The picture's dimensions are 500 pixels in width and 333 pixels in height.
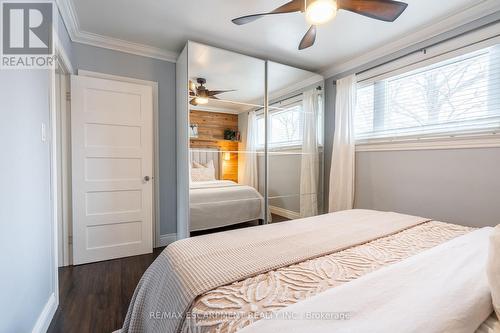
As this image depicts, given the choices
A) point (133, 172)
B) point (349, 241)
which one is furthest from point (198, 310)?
point (133, 172)

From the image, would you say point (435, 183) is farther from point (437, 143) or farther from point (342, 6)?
point (342, 6)

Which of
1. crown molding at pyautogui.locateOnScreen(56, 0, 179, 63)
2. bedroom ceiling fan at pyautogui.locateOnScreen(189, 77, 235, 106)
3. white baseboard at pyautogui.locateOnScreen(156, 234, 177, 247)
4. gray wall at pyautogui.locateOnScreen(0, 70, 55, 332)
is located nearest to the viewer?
gray wall at pyautogui.locateOnScreen(0, 70, 55, 332)

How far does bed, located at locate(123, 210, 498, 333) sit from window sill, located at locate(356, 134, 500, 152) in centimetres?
108

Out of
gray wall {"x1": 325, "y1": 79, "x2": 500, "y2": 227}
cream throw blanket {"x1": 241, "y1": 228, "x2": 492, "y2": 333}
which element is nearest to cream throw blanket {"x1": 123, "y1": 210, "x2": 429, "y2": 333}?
cream throw blanket {"x1": 241, "y1": 228, "x2": 492, "y2": 333}

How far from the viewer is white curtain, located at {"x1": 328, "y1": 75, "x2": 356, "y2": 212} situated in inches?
123

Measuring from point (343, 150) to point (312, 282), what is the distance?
257 centimetres

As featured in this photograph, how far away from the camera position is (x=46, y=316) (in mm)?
1586

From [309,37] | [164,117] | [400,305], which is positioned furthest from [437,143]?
[164,117]

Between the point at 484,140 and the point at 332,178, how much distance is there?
1.59 metres

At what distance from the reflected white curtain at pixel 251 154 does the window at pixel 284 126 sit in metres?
0.07

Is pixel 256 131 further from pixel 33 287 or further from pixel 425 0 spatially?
pixel 33 287

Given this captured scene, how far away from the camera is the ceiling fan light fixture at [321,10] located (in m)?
1.53

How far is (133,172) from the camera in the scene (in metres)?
2.80

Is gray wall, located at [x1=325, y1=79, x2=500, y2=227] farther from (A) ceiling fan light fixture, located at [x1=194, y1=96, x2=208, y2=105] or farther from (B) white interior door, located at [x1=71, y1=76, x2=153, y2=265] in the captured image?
(B) white interior door, located at [x1=71, y1=76, x2=153, y2=265]
